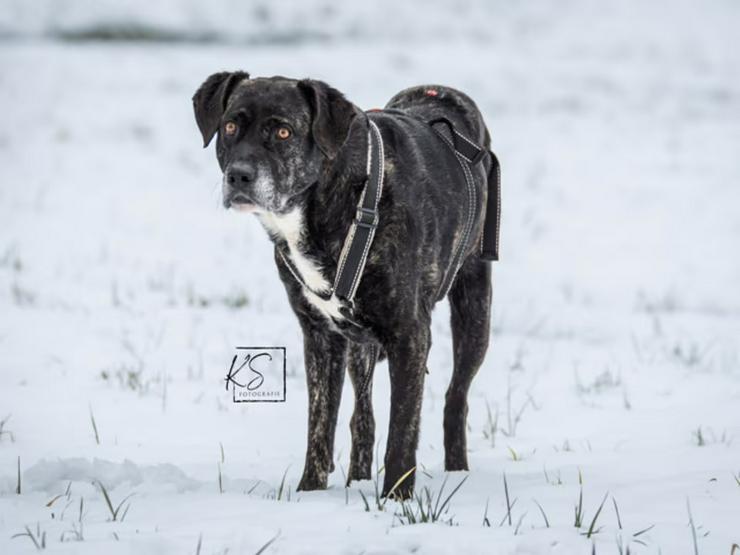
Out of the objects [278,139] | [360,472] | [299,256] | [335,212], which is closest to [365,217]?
[335,212]

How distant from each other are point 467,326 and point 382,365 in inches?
93.0

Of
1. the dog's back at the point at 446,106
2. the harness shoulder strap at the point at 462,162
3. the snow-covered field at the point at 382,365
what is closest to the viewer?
the snow-covered field at the point at 382,365

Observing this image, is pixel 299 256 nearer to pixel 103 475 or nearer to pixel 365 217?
pixel 365 217

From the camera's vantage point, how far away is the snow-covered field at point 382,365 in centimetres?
355

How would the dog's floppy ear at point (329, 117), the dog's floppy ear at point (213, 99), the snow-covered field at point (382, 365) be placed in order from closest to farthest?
the snow-covered field at point (382, 365), the dog's floppy ear at point (329, 117), the dog's floppy ear at point (213, 99)

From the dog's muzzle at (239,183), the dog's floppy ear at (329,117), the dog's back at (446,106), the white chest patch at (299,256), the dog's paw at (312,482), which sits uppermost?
the dog's back at (446,106)

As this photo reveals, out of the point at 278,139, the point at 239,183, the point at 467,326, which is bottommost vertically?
the point at 467,326

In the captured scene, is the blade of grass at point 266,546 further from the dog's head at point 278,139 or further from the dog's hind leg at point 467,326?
the dog's hind leg at point 467,326

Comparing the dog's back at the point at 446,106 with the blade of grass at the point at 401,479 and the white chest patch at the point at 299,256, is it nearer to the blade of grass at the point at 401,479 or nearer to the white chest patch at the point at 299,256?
the white chest patch at the point at 299,256

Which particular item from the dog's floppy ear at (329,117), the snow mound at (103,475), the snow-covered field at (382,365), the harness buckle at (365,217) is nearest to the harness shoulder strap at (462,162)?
the harness buckle at (365,217)

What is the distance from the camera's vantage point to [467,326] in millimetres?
5137

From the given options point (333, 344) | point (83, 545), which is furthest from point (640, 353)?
point (83, 545)

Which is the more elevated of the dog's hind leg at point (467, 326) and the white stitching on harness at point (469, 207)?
the white stitching on harness at point (469, 207)

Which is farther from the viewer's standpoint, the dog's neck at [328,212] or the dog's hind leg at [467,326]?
the dog's hind leg at [467,326]
